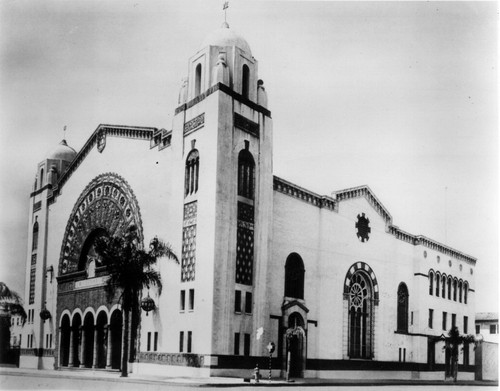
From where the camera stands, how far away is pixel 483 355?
48.8 metres

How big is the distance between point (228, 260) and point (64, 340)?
14.3m

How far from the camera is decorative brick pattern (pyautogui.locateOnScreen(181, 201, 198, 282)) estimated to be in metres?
32.5

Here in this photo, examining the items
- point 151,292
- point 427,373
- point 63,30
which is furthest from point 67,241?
point 427,373

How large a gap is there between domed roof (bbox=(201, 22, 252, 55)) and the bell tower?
5 centimetres

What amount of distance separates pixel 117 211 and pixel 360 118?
555 inches

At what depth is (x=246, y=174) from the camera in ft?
112

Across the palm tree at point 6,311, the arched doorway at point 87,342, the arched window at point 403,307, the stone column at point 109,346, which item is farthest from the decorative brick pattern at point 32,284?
the arched window at point 403,307

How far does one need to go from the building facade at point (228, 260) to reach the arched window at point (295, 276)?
0.07 m

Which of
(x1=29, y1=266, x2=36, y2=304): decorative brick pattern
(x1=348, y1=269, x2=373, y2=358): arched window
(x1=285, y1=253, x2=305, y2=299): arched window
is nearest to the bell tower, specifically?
(x1=285, y1=253, x2=305, y2=299): arched window

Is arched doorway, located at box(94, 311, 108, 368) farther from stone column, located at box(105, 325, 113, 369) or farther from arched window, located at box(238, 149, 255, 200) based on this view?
arched window, located at box(238, 149, 255, 200)

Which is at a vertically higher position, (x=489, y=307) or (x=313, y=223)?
(x=313, y=223)

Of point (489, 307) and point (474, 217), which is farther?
point (489, 307)

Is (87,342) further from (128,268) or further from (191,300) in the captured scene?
(191,300)

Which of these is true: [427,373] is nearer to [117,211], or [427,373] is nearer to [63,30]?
[117,211]
